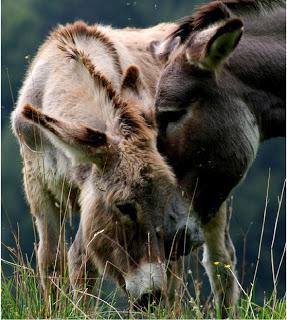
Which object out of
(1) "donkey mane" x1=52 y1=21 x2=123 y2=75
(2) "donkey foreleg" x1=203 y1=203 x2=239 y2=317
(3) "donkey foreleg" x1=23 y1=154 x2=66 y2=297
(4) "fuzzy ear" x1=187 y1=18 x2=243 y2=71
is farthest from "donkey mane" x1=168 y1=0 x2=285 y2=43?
(2) "donkey foreleg" x1=203 y1=203 x2=239 y2=317

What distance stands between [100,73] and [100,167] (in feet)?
2.82

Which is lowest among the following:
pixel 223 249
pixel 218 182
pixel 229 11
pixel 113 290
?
pixel 223 249

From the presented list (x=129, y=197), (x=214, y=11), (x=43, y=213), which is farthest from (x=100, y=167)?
(x=214, y=11)

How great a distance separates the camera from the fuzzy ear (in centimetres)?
582

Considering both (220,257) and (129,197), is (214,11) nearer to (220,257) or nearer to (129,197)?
(129,197)

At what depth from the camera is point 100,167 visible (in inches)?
237

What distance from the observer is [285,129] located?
6398 mm

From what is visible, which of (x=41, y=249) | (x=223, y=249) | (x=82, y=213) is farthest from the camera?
(x=223, y=249)

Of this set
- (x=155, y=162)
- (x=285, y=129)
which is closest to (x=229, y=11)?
(x=285, y=129)

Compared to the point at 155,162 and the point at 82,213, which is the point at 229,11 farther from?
the point at 82,213

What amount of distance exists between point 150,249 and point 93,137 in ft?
2.90

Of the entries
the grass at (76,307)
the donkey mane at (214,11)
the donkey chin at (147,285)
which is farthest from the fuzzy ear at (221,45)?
the grass at (76,307)

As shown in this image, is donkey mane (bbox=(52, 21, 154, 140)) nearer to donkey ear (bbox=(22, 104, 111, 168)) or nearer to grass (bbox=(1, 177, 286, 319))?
donkey ear (bbox=(22, 104, 111, 168))

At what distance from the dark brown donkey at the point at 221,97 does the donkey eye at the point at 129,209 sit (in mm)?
595
